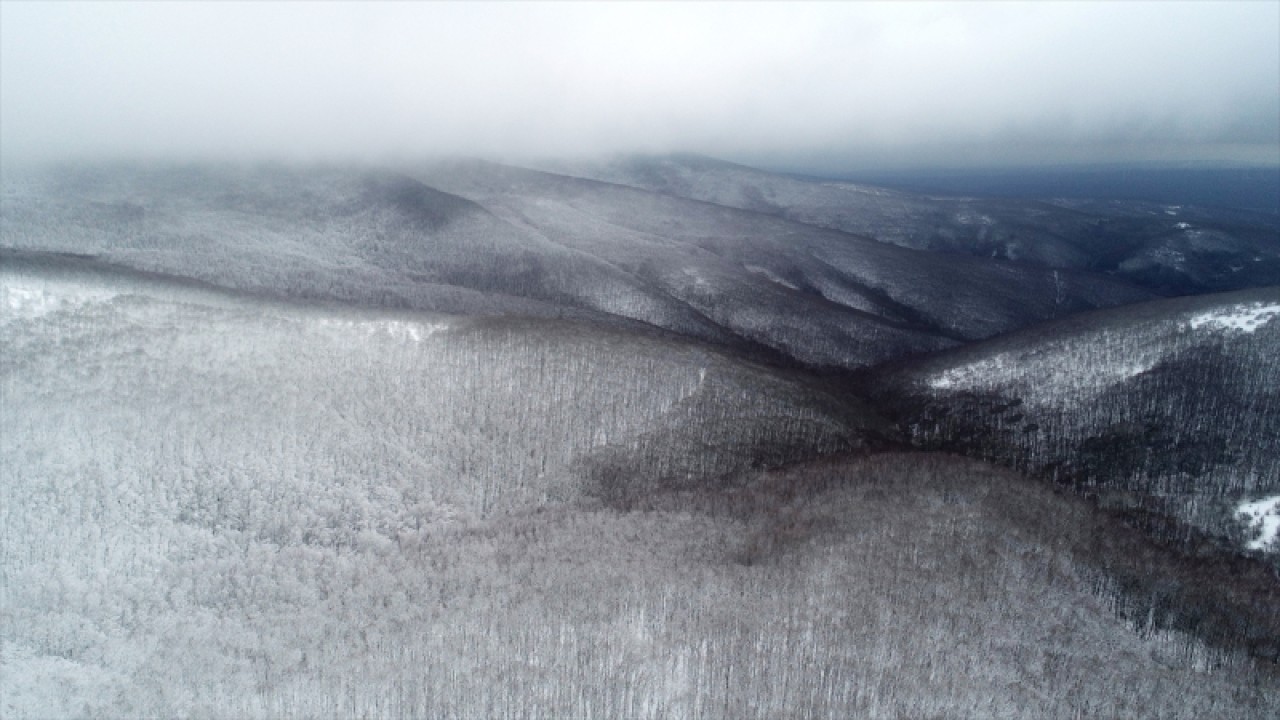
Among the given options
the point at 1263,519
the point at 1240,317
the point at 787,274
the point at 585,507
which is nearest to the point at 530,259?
the point at 787,274

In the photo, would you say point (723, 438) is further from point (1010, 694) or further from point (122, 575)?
point (122, 575)

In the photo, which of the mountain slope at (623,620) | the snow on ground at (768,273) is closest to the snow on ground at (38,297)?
the mountain slope at (623,620)

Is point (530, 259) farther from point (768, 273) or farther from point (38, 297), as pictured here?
point (38, 297)

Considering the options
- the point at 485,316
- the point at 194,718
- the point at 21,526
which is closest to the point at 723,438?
the point at 485,316

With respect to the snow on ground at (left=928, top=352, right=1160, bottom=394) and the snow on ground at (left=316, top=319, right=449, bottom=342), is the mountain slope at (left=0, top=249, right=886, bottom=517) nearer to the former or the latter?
the snow on ground at (left=316, top=319, right=449, bottom=342)

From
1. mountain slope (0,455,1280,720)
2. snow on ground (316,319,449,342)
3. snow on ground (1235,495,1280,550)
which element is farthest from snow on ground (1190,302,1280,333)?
snow on ground (316,319,449,342)
